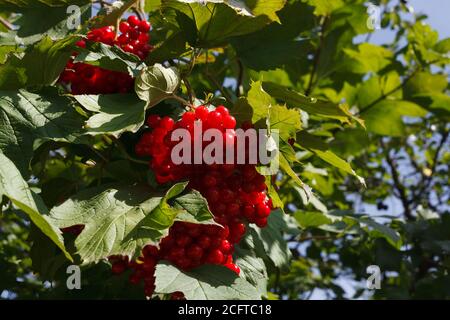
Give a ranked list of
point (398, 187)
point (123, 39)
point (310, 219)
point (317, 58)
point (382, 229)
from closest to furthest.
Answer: point (123, 39), point (382, 229), point (310, 219), point (317, 58), point (398, 187)

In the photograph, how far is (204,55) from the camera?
204cm

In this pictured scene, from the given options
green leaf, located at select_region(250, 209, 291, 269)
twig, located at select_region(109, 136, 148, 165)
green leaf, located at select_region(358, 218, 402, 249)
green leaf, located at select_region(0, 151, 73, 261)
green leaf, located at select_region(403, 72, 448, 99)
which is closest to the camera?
green leaf, located at select_region(0, 151, 73, 261)

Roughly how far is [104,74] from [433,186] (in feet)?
13.0

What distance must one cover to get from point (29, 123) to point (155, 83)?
0.32 metres

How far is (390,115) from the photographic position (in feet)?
9.72

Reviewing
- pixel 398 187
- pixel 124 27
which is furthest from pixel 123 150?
pixel 398 187

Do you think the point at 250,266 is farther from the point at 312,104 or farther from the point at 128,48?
the point at 128,48

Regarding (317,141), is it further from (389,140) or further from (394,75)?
(389,140)

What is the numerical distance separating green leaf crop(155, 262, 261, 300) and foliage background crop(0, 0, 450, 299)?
2 centimetres

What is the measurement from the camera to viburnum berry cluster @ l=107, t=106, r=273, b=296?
1378 mm

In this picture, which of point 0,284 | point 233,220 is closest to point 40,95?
point 233,220

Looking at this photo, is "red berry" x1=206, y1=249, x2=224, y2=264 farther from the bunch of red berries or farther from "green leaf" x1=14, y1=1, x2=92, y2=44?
"green leaf" x1=14, y1=1, x2=92, y2=44

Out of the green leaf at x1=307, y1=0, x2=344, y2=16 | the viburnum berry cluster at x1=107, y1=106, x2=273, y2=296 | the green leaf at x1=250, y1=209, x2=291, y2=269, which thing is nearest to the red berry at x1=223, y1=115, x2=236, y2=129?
the viburnum berry cluster at x1=107, y1=106, x2=273, y2=296
